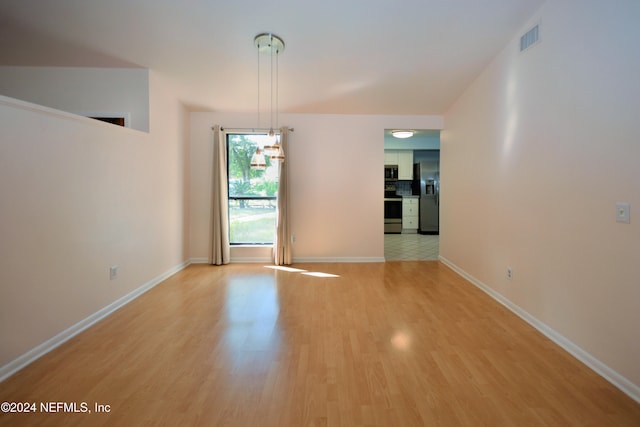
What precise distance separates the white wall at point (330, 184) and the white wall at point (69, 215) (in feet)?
3.37

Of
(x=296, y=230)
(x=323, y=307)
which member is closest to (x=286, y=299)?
(x=323, y=307)

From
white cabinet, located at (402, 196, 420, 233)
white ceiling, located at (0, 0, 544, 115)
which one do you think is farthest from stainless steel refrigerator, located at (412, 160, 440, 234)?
white ceiling, located at (0, 0, 544, 115)

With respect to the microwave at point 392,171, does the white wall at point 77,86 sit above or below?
above

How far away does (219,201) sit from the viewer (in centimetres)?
469

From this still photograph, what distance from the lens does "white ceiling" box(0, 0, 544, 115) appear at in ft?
8.64

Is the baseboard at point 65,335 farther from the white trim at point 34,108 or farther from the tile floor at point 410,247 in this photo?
the tile floor at point 410,247

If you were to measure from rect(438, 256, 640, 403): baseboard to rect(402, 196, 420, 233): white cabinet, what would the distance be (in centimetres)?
495

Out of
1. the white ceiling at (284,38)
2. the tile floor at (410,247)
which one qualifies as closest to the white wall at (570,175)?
the white ceiling at (284,38)

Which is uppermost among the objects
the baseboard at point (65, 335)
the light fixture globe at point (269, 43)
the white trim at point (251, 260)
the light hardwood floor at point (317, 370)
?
the light fixture globe at point (269, 43)

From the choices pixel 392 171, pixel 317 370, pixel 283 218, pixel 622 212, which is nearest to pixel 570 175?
pixel 622 212

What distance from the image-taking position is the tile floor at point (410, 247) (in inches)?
213

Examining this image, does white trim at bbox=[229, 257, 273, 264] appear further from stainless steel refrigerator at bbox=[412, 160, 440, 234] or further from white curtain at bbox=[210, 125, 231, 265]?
stainless steel refrigerator at bbox=[412, 160, 440, 234]

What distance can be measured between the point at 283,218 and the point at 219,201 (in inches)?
43.2

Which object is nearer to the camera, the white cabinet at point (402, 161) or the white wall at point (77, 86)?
the white wall at point (77, 86)
